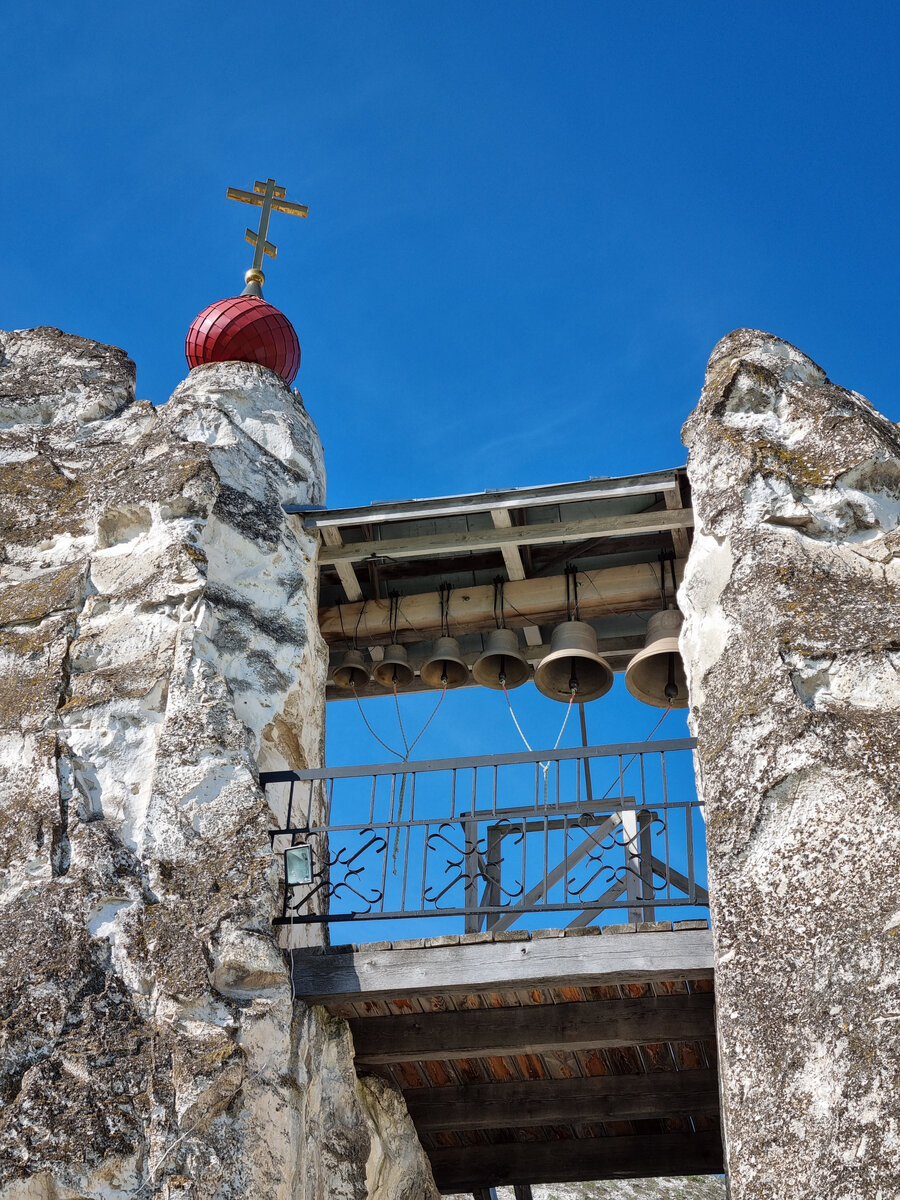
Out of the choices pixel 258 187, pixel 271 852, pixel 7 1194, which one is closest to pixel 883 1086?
pixel 271 852

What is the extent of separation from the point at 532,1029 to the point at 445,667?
8.73ft

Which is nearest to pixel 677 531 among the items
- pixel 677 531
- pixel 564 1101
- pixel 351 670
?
pixel 677 531

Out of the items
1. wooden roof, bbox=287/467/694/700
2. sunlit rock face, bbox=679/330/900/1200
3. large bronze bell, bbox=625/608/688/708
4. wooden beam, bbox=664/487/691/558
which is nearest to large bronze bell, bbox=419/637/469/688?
wooden roof, bbox=287/467/694/700

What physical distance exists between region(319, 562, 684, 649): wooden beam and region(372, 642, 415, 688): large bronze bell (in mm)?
187

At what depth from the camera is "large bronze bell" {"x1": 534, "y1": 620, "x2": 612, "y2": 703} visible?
26.3 ft

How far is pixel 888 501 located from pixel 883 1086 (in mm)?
2888

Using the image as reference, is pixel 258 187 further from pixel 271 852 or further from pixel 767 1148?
pixel 767 1148

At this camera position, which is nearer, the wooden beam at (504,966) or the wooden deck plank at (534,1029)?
the wooden beam at (504,966)

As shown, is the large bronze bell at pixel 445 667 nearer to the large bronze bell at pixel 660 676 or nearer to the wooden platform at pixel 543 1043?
the large bronze bell at pixel 660 676

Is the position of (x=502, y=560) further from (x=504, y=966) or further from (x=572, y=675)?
(x=504, y=966)

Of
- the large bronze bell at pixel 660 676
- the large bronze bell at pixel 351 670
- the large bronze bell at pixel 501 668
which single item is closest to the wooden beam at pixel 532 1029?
the large bronze bell at pixel 660 676

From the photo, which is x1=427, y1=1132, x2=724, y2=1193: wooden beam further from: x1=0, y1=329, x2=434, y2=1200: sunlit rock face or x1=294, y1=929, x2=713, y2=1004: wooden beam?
x1=294, y1=929, x2=713, y2=1004: wooden beam

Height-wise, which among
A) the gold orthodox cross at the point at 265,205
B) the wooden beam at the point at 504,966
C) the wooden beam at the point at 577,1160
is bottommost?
the wooden beam at the point at 577,1160

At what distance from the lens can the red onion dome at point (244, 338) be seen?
9.74 m
